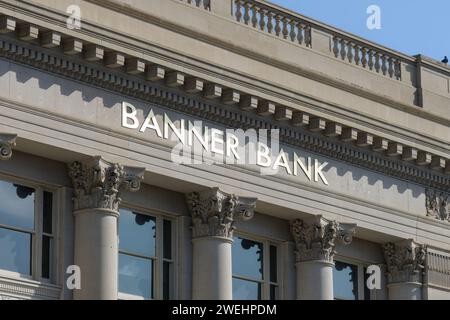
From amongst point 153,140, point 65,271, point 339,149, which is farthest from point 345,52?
point 65,271

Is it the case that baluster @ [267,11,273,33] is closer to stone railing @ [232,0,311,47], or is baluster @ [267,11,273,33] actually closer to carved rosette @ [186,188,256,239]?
stone railing @ [232,0,311,47]

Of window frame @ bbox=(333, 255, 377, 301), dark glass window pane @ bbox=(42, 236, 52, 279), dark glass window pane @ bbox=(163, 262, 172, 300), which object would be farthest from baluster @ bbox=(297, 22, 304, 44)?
dark glass window pane @ bbox=(42, 236, 52, 279)

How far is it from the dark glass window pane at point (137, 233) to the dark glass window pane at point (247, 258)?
3.06 metres

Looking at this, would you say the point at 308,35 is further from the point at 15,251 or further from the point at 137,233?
the point at 15,251

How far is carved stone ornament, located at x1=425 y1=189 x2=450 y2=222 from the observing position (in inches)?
2200

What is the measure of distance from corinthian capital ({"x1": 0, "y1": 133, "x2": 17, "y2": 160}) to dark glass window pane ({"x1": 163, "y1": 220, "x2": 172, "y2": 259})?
21.1 ft

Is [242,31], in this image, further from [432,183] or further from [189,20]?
[432,183]

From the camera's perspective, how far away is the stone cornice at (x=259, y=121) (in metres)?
44.5

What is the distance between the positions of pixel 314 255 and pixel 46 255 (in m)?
8.96

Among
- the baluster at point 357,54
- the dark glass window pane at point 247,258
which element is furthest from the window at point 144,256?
the baluster at point 357,54

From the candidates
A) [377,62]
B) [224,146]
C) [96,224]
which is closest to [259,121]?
[224,146]

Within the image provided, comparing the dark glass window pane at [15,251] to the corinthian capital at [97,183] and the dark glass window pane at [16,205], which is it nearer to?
the dark glass window pane at [16,205]

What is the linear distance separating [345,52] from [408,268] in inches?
250

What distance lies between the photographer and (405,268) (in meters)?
54.6
